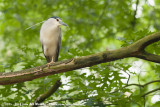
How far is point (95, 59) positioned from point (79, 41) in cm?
420

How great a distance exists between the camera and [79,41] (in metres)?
6.40

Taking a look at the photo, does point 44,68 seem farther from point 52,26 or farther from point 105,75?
point 52,26

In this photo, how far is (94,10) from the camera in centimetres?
658

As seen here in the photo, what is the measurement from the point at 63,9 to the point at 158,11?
2.45 meters

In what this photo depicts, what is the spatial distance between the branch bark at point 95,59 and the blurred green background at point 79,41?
1.38 feet

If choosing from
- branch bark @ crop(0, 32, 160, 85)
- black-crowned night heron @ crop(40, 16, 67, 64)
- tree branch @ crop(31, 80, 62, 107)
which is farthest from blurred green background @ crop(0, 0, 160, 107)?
branch bark @ crop(0, 32, 160, 85)

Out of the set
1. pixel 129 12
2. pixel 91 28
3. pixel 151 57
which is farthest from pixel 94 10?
pixel 151 57

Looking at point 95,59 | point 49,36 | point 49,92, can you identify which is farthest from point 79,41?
point 95,59

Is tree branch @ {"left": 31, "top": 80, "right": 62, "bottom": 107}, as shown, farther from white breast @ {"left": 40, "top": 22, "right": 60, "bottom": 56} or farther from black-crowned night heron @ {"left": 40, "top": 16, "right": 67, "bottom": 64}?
white breast @ {"left": 40, "top": 22, "right": 60, "bottom": 56}

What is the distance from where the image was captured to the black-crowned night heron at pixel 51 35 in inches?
167

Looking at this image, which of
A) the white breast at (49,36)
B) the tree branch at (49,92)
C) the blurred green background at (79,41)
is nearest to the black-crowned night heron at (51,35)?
the white breast at (49,36)

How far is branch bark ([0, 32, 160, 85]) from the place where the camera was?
6.97 ft

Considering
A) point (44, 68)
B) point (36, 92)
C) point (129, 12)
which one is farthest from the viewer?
point (129, 12)

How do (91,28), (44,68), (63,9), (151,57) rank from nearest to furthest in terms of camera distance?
(151,57)
(44,68)
(63,9)
(91,28)
